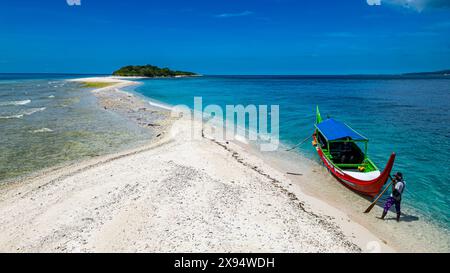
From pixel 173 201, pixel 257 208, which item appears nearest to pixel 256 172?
pixel 257 208

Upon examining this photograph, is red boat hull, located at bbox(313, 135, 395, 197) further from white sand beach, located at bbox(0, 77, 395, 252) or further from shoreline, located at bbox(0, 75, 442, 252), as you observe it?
shoreline, located at bbox(0, 75, 442, 252)

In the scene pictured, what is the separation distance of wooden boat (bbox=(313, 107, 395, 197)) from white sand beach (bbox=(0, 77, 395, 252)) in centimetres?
166

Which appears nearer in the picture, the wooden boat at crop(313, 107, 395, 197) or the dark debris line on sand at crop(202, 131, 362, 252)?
the dark debris line on sand at crop(202, 131, 362, 252)

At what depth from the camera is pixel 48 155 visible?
21.0 m

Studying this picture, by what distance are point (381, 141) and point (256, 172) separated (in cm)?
1482

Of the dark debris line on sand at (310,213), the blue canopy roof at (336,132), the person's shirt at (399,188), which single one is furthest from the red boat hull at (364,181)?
the dark debris line on sand at (310,213)

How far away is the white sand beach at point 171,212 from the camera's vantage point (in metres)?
10.1

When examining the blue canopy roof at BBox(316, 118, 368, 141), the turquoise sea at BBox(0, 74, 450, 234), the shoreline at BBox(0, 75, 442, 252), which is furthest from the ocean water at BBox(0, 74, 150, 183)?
the blue canopy roof at BBox(316, 118, 368, 141)

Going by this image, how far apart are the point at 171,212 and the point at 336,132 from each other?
12346 millimetres

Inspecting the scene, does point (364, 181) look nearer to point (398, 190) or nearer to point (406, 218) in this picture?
point (398, 190)

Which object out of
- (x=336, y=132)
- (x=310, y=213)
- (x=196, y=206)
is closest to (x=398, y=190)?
(x=310, y=213)

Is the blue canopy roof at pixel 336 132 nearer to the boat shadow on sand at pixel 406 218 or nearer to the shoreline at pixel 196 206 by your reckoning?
the shoreline at pixel 196 206

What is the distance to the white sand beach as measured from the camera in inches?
397
